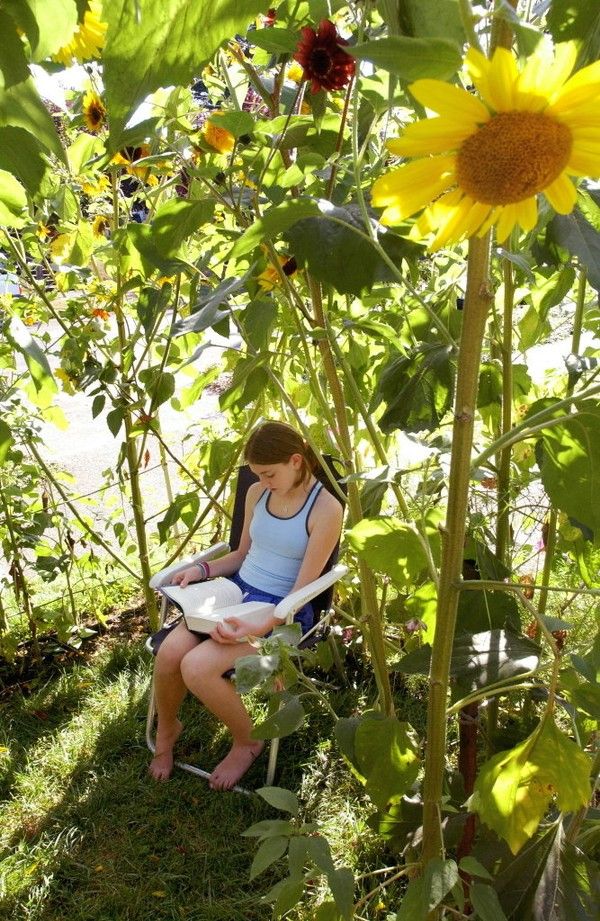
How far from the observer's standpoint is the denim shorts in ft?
8.26

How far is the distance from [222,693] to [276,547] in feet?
1.46

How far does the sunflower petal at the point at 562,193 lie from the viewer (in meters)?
0.49

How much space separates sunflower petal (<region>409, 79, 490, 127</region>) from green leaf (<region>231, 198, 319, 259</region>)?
363 mm

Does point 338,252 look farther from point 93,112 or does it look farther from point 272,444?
point 272,444

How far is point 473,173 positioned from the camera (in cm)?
48

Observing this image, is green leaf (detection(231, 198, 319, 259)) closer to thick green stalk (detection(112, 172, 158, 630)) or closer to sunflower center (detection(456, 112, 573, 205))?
sunflower center (detection(456, 112, 573, 205))

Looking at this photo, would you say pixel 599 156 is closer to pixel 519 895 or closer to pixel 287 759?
pixel 519 895

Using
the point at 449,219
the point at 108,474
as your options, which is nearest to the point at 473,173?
the point at 449,219

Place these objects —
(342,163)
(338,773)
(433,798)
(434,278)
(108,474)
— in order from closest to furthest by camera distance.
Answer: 1. (433,798)
2. (342,163)
3. (434,278)
4. (338,773)
5. (108,474)

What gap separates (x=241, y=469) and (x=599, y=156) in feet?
7.62

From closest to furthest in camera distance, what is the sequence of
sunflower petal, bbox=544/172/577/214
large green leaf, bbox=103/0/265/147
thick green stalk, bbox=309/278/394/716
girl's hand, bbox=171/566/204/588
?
large green leaf, bbox=103/0/265/147 → sunflower petal, bbox=544/172/577/214 → thick green stalk, bbox=309/278/394/716 → girl's hand, bbox=171/566/204/588

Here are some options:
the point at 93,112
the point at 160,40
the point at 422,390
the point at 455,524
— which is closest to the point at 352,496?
the point at 422,390

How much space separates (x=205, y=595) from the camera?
2551 millimetres

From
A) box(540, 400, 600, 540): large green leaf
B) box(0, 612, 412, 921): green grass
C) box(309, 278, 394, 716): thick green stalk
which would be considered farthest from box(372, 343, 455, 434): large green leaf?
box(0, 612, 412, 921): green grass
